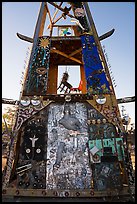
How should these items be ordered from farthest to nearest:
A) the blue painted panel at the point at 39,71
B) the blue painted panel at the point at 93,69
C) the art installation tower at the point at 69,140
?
1. the blue painted panel at the point at 39,71
2. the blue painted panel at the point at 93,69
3. the art installation tower at the point at 69,140

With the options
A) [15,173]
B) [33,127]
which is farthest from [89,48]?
[15,173]

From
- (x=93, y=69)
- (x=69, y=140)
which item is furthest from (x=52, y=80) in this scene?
(x=69, y=140)

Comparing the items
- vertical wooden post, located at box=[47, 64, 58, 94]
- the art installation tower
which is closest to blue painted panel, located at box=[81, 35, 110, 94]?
the art installation tower

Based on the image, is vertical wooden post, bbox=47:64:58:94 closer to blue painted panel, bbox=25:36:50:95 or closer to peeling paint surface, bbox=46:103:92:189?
blue painted panel, bbox=25:36:50:95

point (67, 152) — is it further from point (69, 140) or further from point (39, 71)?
point (39, 71)

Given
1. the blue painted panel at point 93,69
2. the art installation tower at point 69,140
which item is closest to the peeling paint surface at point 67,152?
the art installation tower at point 69,140

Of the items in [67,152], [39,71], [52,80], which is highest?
[52,80]

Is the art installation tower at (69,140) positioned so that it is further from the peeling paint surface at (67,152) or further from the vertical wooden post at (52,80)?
the vertical wooden post at (52,80)

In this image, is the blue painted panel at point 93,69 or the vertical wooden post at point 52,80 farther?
the vertical wooden post at point 52,80

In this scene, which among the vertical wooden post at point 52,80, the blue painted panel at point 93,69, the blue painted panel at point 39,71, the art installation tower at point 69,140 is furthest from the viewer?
the vertical wooden post at point 52,80

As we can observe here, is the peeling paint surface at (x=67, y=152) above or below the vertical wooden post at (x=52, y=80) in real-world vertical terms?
below

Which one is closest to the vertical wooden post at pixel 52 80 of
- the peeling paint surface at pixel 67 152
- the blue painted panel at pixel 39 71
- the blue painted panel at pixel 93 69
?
the blue painted panel at pixel 39 71

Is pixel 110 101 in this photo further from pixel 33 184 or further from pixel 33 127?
pixel 33 184

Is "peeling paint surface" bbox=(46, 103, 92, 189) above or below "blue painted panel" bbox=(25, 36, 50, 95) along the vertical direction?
below
